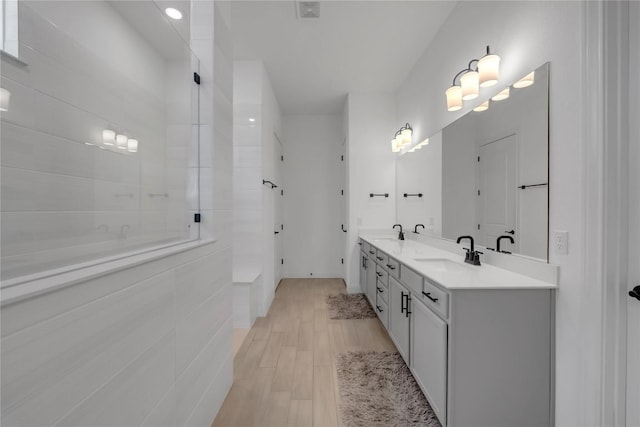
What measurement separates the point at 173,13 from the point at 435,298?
203cm

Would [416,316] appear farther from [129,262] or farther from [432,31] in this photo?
[432,31]

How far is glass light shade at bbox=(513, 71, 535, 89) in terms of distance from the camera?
5.23 feet

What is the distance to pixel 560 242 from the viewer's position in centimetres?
140

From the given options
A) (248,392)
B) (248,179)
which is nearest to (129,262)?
(248,392)

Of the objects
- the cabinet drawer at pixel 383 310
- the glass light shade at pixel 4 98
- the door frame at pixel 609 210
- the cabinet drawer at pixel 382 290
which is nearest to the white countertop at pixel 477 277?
the door frame at pixel 609 210

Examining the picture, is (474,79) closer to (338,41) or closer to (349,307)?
(338,41)

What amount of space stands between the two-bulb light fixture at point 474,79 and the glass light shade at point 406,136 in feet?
3.48

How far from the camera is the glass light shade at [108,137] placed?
94cm

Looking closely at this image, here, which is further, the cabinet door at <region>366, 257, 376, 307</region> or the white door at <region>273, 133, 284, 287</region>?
the white door at <region>273, 133, 284, 287</region>

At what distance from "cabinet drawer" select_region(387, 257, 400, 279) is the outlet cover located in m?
1.05

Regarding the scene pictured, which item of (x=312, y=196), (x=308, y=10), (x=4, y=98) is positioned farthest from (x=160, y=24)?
(x=312, y=196)

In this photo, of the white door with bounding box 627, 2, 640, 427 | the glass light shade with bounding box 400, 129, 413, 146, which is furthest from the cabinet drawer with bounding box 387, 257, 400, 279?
the glass light shade with bounding box 400, 129, 413, 146

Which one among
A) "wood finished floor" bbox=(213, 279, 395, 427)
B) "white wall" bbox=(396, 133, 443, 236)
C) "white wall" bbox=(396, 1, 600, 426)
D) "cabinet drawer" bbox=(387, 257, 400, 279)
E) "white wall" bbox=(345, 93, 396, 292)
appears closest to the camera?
"white wall" bbox=(396, 1, 600, 426)

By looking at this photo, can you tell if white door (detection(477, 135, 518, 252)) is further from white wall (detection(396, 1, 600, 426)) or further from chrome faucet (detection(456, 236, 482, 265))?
white wall (detection(396, 1, 600, 426))
